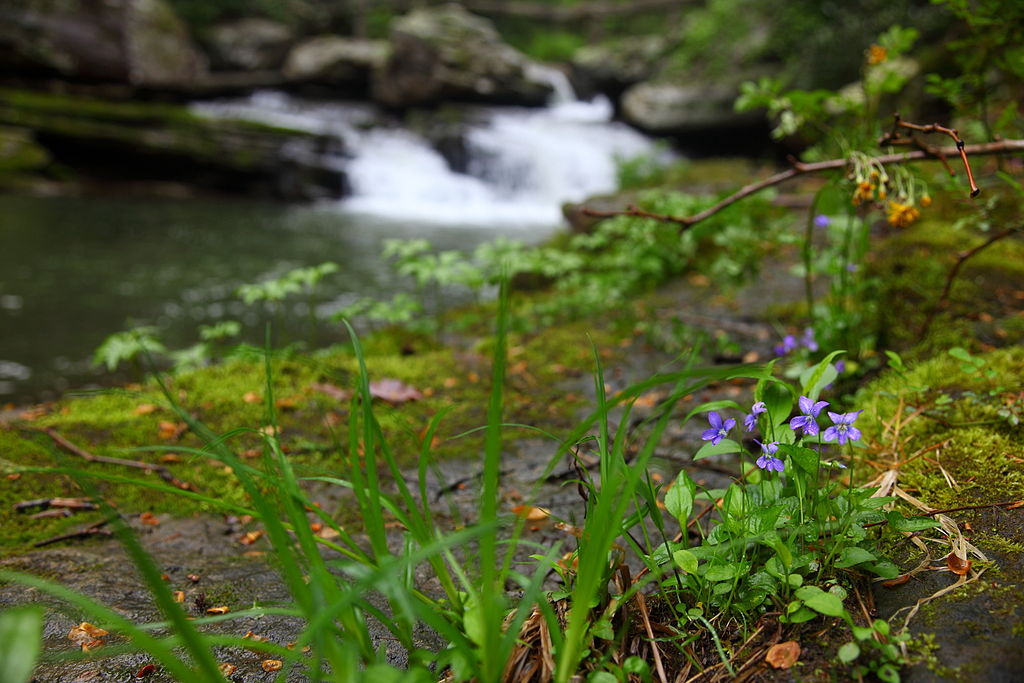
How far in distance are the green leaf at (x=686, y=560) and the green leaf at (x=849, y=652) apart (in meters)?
0.27

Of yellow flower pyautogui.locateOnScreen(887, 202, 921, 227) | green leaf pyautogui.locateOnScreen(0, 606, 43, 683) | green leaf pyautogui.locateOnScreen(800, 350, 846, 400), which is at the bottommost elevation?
green leaf pyautogui.locateOnScreen(0, 606, 43, 683)

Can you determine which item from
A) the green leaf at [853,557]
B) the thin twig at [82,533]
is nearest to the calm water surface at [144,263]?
the thin twig at [82,533]

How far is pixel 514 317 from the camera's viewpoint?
3.99 m

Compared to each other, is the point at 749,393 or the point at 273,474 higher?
the point at 273,474

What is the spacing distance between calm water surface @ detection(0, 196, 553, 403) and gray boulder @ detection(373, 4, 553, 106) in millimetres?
7087

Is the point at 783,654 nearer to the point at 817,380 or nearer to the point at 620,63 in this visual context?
the point at 817,380

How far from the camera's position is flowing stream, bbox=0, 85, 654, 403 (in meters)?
5.73

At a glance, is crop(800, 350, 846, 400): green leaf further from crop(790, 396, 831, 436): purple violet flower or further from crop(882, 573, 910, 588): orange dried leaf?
crop(882, 573, 910, 588): orange dried leaf

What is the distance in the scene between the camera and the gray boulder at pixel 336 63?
739 inches

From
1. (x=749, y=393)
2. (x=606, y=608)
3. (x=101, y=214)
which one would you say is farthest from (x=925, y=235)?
(x=101, y=214)

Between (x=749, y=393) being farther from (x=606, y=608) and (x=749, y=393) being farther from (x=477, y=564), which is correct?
(x=606, y=608)

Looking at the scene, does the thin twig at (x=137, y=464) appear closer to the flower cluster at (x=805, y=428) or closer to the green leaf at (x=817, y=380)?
the flower cluster at (x=805, y=428)

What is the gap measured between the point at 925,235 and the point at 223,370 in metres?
3.79

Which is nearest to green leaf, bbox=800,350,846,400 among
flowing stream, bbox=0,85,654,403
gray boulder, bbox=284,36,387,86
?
flowing stream, bbox=0,85,654,403
